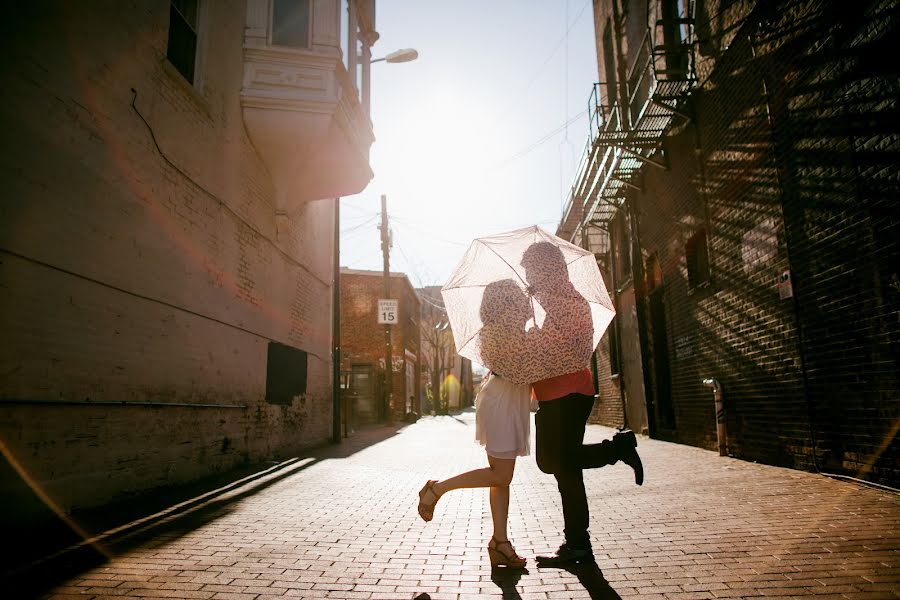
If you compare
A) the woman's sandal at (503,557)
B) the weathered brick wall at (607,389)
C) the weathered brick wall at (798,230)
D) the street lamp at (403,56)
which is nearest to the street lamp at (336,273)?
the street lamp at (403,56)

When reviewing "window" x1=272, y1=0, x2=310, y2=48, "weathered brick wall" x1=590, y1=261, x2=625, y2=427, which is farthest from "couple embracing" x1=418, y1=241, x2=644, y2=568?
"weathered brick wall" x1=590, y1=261, x2=625, y2=427

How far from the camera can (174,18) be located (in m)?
7.30

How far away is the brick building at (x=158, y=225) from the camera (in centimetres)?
436

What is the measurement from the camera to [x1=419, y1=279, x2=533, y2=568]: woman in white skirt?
10.7 ft

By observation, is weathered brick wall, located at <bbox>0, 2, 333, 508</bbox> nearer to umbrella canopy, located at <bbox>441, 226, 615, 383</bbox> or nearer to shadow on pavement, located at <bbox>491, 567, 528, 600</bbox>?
umbrella canopy, located at <bbox>441, 226, 615, 383</bbox>

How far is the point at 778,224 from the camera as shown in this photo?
20.9ft

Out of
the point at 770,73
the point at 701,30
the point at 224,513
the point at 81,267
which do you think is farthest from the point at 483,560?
the point at 701,30

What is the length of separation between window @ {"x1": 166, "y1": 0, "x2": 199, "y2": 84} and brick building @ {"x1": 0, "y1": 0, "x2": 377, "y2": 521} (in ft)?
0.11

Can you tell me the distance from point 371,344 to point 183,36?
22455 mm

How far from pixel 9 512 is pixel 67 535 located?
0.43 m

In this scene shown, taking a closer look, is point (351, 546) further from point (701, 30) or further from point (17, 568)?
point (701, 30)

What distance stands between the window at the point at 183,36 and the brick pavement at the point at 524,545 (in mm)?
5545

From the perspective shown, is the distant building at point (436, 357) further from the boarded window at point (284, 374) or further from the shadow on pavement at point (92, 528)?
the shadow on pavement at point (92, 528)

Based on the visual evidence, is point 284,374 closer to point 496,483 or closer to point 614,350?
point 496,483
